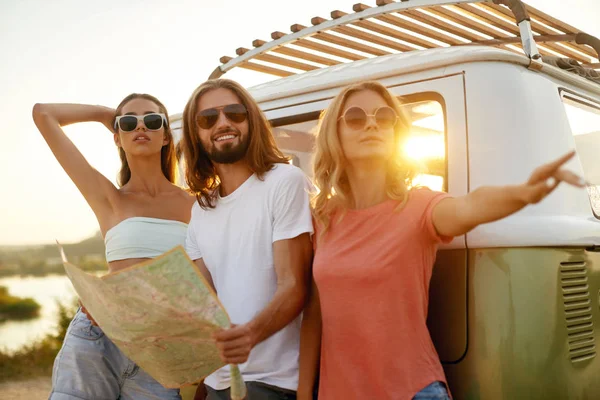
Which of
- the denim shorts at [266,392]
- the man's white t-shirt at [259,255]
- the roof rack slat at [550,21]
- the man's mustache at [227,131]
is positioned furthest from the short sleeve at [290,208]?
the roof rack slat at [550,21]

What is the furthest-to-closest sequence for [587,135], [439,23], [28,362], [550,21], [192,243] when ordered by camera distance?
[28,362] → [439,23] → [550,21] → [587,135] → [192,243]

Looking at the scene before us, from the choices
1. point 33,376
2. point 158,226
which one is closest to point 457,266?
point 158,226

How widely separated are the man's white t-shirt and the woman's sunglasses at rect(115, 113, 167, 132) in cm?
69

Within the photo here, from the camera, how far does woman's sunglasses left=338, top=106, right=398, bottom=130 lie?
229 cm

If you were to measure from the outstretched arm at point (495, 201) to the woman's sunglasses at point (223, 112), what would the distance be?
2.84 ft

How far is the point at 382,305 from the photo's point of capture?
2.08 m

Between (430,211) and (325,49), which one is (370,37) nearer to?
(325,49)

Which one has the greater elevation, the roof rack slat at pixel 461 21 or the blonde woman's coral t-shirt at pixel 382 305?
the roof rack slat at pixel 461 21

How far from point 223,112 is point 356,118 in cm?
53

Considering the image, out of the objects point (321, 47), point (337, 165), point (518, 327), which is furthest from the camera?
point (321, 47)

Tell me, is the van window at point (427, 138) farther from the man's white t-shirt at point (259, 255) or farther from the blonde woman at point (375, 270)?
the man's white t-shirt at point (259, 255)

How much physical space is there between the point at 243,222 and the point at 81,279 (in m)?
0.63

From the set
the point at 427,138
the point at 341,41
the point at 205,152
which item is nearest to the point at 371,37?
the point at 341,41

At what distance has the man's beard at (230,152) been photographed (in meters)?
2.47
